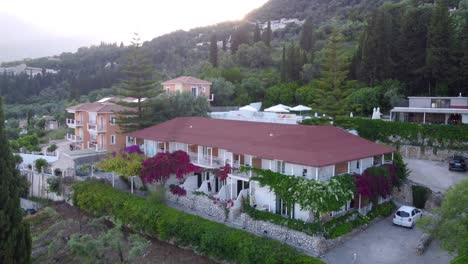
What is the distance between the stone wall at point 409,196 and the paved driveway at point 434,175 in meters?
1.03

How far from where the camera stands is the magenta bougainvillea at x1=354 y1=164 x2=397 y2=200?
1950cm

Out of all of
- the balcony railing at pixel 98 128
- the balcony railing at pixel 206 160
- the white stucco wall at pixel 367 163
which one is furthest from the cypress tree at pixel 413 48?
the balcony railing at pixel 98 128

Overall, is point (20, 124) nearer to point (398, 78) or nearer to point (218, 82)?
point (218, 82)

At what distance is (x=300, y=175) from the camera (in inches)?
776

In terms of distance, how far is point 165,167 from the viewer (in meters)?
23.9

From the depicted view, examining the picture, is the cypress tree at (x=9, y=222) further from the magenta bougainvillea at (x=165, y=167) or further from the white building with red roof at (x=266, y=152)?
the white building with red roof at (x=266, y=152)

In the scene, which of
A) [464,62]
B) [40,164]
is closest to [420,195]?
[464,62]

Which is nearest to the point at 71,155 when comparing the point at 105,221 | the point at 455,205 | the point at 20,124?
the point at 105,221

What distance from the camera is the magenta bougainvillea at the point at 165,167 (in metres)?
23.8

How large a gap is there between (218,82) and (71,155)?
2045 cm

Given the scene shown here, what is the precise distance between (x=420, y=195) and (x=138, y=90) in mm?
23015

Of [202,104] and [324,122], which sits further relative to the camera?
[202,104]

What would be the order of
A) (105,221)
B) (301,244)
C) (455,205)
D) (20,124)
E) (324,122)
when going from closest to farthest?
(455,205)
(301,244)
(105,221)
(324,122)
(20,124)

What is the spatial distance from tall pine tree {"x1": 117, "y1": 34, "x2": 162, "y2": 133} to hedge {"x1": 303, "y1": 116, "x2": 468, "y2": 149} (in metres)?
13.2
